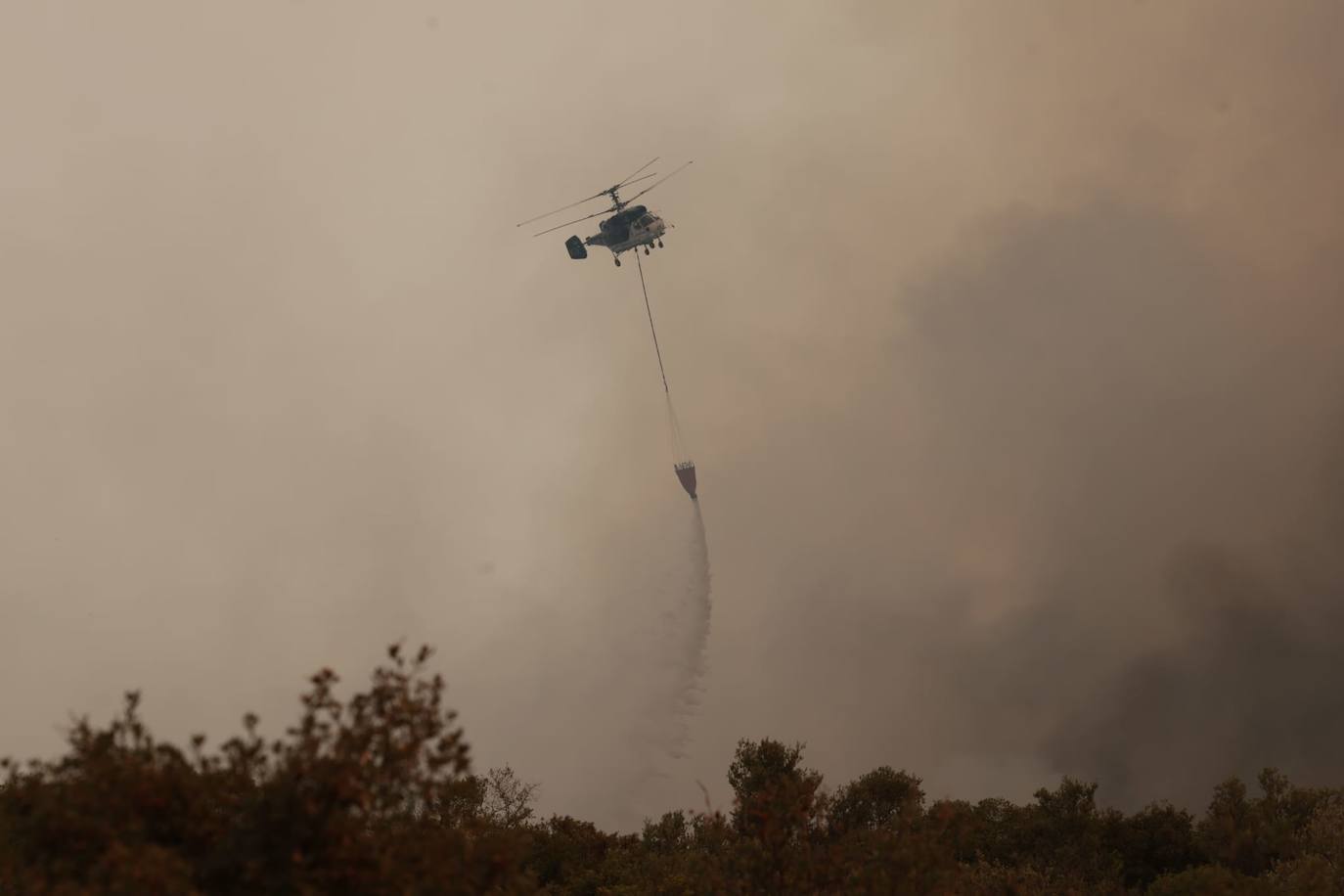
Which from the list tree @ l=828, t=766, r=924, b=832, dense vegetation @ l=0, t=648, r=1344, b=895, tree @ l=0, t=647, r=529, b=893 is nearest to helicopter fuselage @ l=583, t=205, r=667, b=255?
tree @ l=828, t=766, r=924, b=832

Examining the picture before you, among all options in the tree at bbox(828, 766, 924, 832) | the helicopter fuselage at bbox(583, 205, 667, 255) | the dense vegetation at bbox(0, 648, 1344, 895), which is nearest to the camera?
the dense vegetation at bbox(0, 648, 1344, 895)

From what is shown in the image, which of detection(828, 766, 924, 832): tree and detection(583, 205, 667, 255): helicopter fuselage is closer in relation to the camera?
detection(828, 766, 924, 832): tree

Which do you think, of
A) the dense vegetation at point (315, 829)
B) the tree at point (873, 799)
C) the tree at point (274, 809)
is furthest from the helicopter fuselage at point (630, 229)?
the tree at point (274, 809)

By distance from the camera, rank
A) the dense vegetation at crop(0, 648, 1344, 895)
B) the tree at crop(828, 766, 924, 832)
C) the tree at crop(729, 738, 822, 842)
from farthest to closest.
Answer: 1. the tree at crop(828, 766, 924, 832)
2. the tree at crop(729, 738, 822, 842)
3. the dense vegetation at crop(0, 648, 1344, 895)

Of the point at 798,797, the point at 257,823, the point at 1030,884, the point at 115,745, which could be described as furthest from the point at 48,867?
the point at 1030,884

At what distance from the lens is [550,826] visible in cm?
8888

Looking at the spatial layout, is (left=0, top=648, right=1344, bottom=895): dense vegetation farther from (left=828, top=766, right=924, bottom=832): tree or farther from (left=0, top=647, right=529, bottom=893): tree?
(left=828, top=766, right=924, bottom=832): tree

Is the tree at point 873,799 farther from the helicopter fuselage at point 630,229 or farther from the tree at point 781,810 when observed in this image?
the helicopter fuselage at point 630,229

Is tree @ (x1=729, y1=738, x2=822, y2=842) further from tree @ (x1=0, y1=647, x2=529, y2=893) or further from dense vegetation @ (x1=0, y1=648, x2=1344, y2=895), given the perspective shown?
tree @ (x1=0, y1=647, x2=529, y2=893)

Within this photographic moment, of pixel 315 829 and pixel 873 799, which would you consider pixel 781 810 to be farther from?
pixel 873 799

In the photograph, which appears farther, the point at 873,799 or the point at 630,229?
the point at 630,229

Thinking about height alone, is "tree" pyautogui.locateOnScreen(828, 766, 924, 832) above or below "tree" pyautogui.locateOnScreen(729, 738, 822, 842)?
above

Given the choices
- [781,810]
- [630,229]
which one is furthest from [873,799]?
[630,229]

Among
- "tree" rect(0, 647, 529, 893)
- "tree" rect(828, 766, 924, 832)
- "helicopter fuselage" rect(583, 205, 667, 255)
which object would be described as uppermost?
"helicopter fuselage" rect(583, 205, 667, 255)
